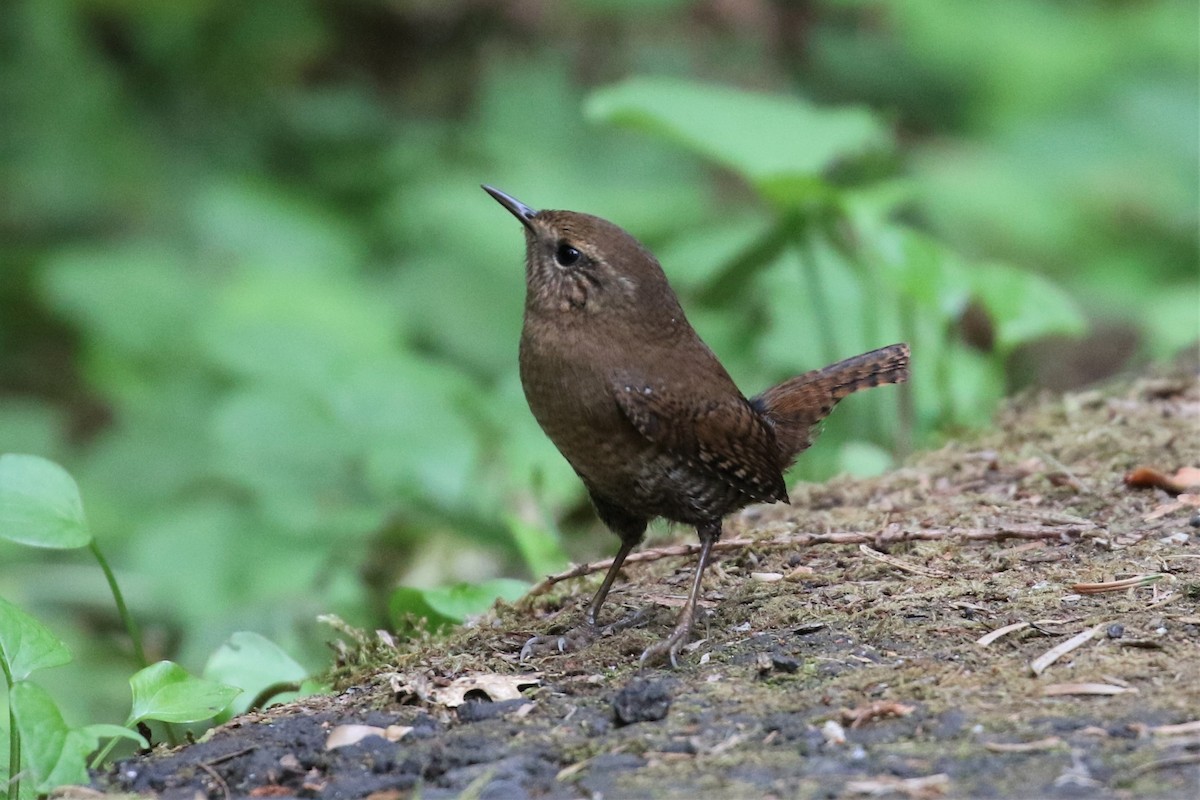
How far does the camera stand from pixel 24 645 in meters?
2.70

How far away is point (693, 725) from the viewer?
2525 millimetres

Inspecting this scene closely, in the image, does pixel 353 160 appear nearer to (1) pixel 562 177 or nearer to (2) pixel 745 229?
(1) pixel 562 177

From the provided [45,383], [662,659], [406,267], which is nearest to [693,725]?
[662,659]

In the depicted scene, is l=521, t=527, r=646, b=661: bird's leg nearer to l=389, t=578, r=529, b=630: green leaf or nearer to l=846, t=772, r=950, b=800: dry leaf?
l=389, t=578, r=529, b=630: green leaf

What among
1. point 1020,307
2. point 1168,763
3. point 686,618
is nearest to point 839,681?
point 686,618

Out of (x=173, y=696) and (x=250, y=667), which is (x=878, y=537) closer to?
(x=250, y=667)

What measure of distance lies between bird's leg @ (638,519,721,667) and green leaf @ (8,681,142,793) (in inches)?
45.6

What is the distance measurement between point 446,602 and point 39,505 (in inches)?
42.2

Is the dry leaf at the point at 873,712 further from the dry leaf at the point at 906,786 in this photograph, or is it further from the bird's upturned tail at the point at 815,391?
the bird's upturned tail at the point at 815,391

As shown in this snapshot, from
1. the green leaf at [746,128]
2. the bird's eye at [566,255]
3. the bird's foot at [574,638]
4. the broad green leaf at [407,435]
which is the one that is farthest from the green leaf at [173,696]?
the green leaf at [746,128]

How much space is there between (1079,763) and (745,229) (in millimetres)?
4855

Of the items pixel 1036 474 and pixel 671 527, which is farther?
pixel 1036 474

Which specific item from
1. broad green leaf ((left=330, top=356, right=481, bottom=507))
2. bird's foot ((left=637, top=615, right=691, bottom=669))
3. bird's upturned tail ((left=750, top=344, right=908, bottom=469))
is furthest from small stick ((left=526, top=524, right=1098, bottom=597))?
broad green leaf ((left=330, top=356, right=481, bottom=507))

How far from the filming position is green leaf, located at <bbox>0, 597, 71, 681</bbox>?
267 cm
